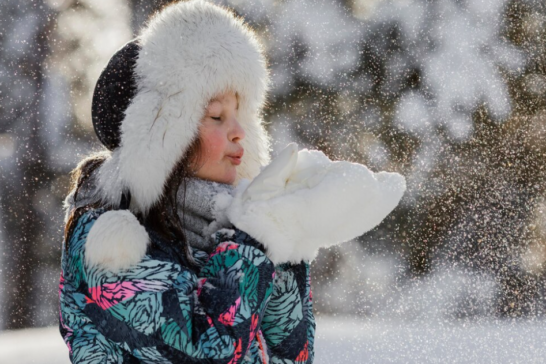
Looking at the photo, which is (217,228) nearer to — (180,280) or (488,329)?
(180,280)

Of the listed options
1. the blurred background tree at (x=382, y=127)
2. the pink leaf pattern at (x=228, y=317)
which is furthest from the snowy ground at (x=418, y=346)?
the blurred background tree at (x=382, y=127)

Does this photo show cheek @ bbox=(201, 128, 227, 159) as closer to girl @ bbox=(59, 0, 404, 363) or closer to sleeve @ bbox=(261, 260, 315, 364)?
girl @ bbox=(59, 0, 404, 363)

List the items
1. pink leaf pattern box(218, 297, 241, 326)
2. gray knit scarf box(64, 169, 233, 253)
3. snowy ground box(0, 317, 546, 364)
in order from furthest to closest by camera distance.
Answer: snowy ground box(0, 317, 546, 364) < gray knit scarf box(64, 169, 233, 253) < pink leaf pattern box(218, 297, 241, 326)

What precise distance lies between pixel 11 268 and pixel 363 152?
4.48 m

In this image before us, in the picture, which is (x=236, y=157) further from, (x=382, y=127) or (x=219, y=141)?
(x=382, y=127)

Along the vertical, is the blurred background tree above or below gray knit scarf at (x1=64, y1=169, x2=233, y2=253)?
above

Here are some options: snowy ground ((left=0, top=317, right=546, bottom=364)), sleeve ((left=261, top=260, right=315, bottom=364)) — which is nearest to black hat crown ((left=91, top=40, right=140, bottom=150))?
sleeve ((left=261, top=260, right=315, bottom=364))

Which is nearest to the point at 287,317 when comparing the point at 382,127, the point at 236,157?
the point at 236,157

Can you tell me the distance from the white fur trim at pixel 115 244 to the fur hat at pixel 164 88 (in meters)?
0.13

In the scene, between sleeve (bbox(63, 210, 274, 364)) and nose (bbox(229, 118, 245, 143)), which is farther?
nose (bbox(229, 118, 245, 143))

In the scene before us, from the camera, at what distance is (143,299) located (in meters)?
1.24

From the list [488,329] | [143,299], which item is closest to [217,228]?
[143,299]

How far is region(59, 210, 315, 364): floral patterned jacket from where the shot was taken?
1221mm

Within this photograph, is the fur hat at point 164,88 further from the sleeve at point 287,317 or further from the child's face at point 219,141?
the sleeve at point 287,317
